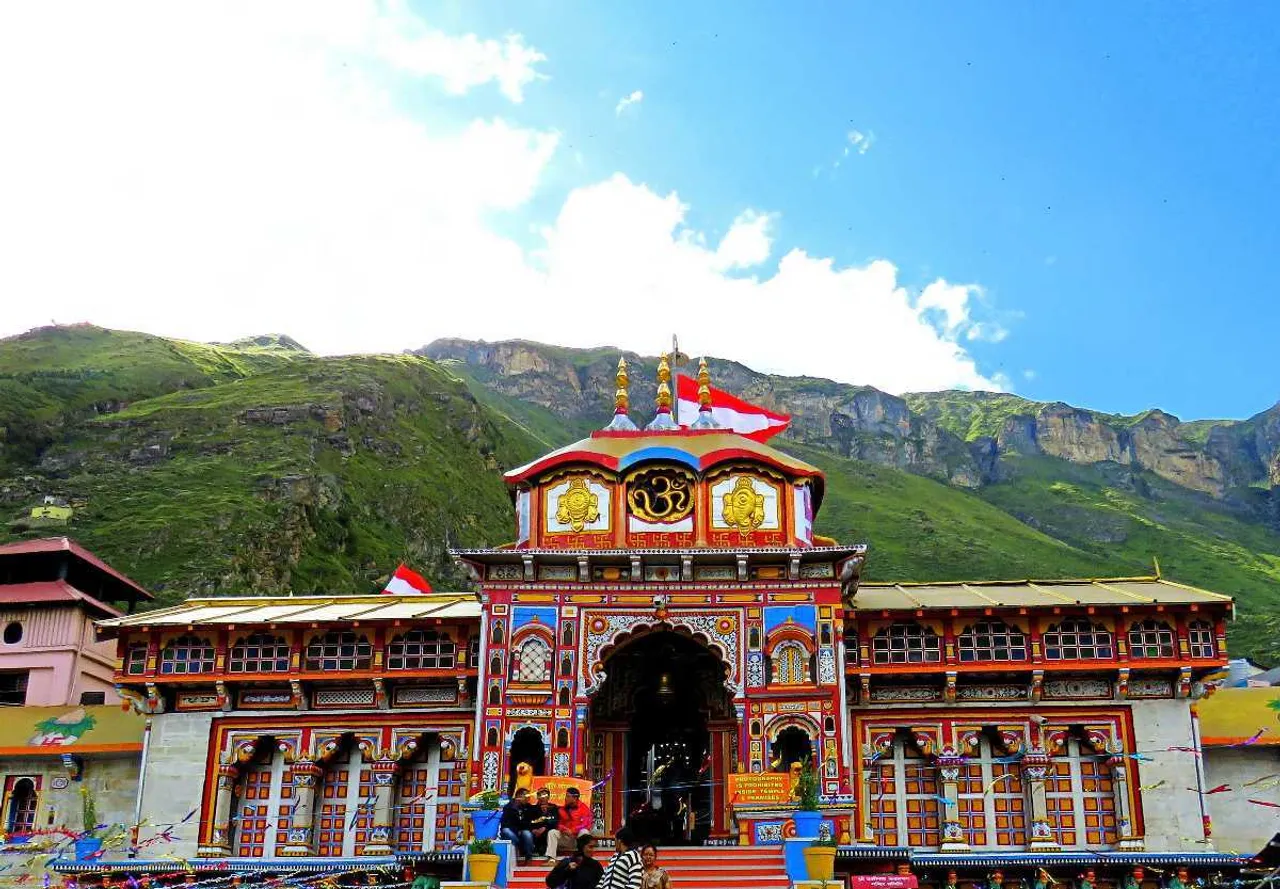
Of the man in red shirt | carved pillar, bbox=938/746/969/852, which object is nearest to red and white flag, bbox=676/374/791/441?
carved pillar, bbox=938/746/969/852

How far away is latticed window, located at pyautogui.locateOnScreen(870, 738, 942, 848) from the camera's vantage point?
29.8 m

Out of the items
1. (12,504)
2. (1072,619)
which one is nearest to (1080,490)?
(12,504)

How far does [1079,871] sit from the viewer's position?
27.4 metres

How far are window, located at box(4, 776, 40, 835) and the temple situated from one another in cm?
423

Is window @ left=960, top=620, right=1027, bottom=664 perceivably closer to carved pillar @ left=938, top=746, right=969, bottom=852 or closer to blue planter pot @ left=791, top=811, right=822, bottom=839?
carved pillar @ left=938, top=746, right=969, bottom=852

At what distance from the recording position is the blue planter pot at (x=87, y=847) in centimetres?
2959

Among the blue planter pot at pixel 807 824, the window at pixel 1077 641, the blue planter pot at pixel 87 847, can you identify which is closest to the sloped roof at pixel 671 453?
the window at pixel 1077 641

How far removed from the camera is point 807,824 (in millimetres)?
24219

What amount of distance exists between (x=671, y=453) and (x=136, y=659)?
1521 cm

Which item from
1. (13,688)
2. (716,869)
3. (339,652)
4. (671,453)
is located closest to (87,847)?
(339,652)

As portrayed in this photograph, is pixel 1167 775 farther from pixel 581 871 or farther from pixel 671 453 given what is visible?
pixel 581 871

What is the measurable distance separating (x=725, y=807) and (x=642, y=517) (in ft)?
24.7

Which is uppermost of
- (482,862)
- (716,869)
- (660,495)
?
(660,495)

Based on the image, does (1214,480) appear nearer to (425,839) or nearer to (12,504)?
(12,504)
